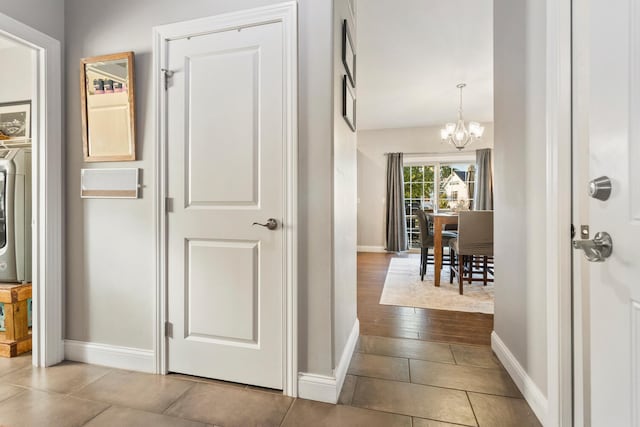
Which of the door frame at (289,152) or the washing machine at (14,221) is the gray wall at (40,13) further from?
the door frame at (289,152)

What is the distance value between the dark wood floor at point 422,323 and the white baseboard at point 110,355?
60.3 inches

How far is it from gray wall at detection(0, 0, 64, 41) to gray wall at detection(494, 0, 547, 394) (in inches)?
112

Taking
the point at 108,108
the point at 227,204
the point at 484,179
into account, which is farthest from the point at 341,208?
the point at 484,179

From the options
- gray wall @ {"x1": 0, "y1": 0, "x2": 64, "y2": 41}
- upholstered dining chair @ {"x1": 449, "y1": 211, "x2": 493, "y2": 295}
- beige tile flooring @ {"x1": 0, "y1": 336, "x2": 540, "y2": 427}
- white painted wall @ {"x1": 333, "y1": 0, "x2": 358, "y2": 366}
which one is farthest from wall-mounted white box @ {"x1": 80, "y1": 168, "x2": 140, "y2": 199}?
upholstered dining chair @ {"x1": 449, "y1": 211, "x2": 493, "y2": 295}

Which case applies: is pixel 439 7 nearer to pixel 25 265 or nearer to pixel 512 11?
pixel 512 11

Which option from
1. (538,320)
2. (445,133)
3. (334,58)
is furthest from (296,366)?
(445,133)

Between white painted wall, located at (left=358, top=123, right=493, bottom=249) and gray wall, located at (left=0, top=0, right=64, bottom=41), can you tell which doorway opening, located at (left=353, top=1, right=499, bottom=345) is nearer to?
white painted wall, located at (left=358, top=123, right=493, bottom=249)

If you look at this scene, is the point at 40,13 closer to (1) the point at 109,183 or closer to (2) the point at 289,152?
(1) the point at 109,183

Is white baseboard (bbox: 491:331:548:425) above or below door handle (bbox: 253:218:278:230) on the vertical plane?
below

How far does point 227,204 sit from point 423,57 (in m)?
3.09

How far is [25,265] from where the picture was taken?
2201mm

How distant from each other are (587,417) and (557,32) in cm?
158

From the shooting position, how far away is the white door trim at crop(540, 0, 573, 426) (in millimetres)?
1231

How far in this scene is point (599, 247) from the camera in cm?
74
